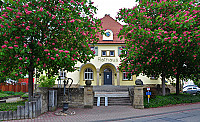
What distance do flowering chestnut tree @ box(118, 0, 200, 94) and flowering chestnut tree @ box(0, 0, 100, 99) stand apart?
13.1ft

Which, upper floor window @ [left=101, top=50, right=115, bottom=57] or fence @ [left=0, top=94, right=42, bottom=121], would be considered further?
upper floor window @ [left=101, top=50, right=115, bottom=57]

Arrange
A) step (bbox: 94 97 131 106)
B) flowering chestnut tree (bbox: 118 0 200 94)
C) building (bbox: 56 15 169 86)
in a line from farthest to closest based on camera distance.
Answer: building (bbox: 56 15 169 86), step (bbox: 94 97 131 106), flowering chestnut tree (bbox: 118 0 200 94)

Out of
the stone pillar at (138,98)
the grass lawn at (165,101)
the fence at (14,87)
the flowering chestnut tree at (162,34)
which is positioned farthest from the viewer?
the fence at (14,87)

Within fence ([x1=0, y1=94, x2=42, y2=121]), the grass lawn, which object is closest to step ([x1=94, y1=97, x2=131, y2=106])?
the grass lawn

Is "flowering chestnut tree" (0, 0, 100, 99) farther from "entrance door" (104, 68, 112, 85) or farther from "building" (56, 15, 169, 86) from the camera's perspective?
"entrance door" (104, 68, 112, 85)

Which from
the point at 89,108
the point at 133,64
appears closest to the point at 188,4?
the point at 133,64

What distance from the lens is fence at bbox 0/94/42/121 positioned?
395 inches

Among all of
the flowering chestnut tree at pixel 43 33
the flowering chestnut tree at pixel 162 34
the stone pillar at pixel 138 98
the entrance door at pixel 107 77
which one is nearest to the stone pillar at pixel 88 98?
the flowering chestnut tree at pixel 43 33

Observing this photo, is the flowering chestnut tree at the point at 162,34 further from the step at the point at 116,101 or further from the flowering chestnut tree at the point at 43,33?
the flowering chestnut tree at the point at 43,33

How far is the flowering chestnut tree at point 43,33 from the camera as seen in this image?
9.89m

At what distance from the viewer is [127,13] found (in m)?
16.8

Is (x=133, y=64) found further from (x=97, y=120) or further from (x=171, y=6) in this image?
(x=97, y=120)

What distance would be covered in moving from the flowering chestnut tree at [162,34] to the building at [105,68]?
11094 millimetres

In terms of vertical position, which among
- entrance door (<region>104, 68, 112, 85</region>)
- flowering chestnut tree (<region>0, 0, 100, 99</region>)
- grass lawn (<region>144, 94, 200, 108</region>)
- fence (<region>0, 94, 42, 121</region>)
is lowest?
grass lawn (<region>144, 94, 200, 108</region>)
